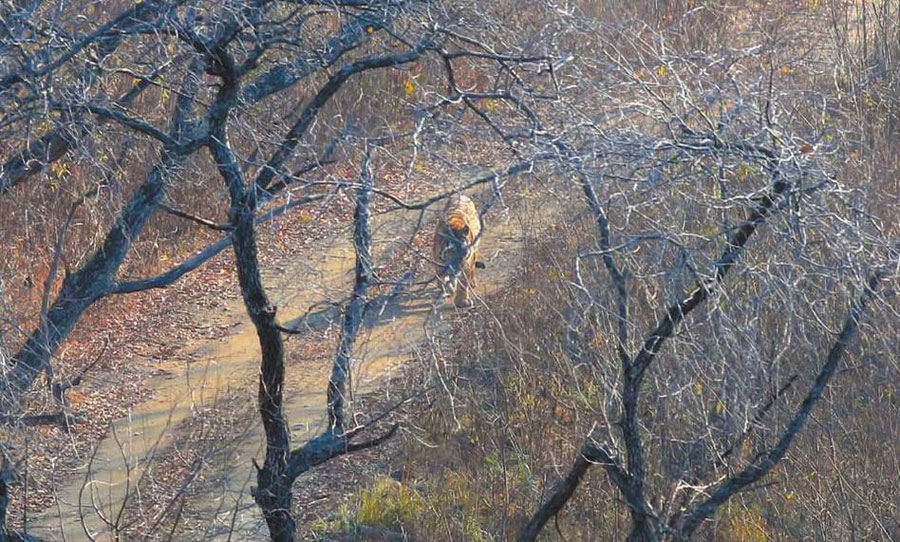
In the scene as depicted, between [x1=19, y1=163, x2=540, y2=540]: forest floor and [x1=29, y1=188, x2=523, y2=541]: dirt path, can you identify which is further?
[x1=19, y1=163, x2=540, y2=540]: forest floor

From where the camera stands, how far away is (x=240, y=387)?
9688 millimetres

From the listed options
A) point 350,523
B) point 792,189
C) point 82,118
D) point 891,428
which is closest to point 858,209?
point 792,189

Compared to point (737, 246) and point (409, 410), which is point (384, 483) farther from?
point (737, 246)

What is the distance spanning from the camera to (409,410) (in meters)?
9.45

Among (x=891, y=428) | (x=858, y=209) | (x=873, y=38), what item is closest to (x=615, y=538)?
(x=891, y=428)

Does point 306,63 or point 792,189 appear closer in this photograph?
point 792,189

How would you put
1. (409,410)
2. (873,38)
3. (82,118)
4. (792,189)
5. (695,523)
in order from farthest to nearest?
(873,38) → (409,410) → (695,523) → (82,118) → (792,189)

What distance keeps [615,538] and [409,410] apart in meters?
2.34

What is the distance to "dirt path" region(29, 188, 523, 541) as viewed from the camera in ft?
21.4

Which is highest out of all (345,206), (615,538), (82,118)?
(82,118)

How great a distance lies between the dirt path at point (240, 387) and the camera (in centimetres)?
652

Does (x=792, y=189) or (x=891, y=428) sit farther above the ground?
(x=792, y=189)

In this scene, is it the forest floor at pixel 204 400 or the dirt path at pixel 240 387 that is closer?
the dirt path at pixel 240 387

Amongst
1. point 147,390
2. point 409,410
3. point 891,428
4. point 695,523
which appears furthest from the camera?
point 147,390
